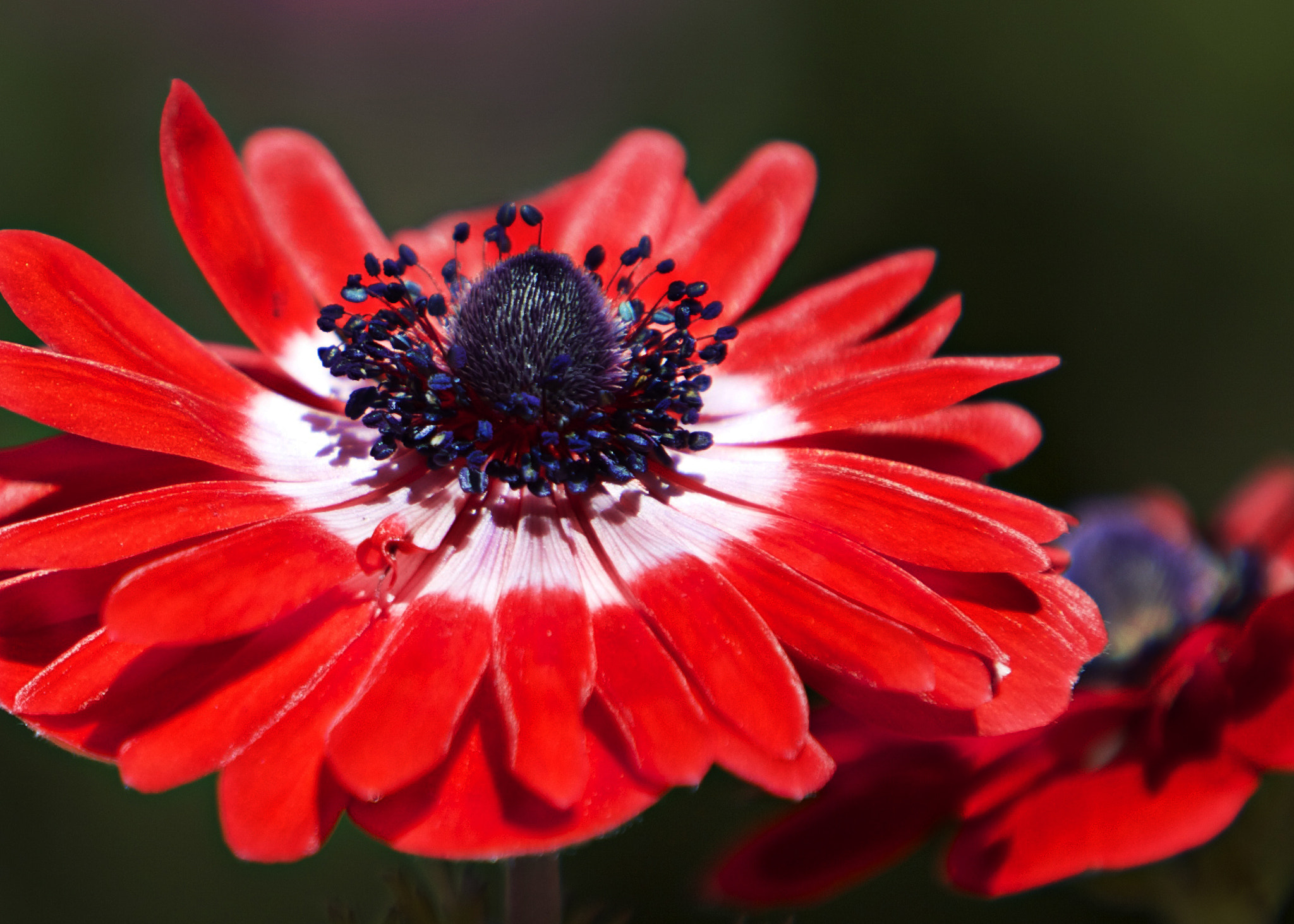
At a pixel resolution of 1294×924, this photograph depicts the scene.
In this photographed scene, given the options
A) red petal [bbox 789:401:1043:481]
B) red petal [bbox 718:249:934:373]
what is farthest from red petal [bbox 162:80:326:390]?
red petal [bbox 789:401:1043:481]

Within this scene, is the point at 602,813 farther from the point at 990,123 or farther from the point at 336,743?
the point at 990,123

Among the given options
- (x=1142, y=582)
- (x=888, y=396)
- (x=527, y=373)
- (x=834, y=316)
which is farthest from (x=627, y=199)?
(x=1142, y=582)

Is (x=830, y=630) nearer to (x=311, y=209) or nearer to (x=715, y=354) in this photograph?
(x=715, y=354)

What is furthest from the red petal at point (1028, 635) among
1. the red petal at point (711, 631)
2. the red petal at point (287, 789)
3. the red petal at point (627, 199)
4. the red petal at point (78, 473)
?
the red petal at point (78, 473)

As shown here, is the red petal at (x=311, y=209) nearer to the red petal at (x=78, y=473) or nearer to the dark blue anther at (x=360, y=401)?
the dark blue anther at (x=360, y=401)

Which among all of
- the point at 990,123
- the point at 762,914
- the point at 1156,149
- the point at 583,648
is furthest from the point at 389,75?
the point at 583,648

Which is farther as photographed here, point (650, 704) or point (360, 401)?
point (360, 401)
